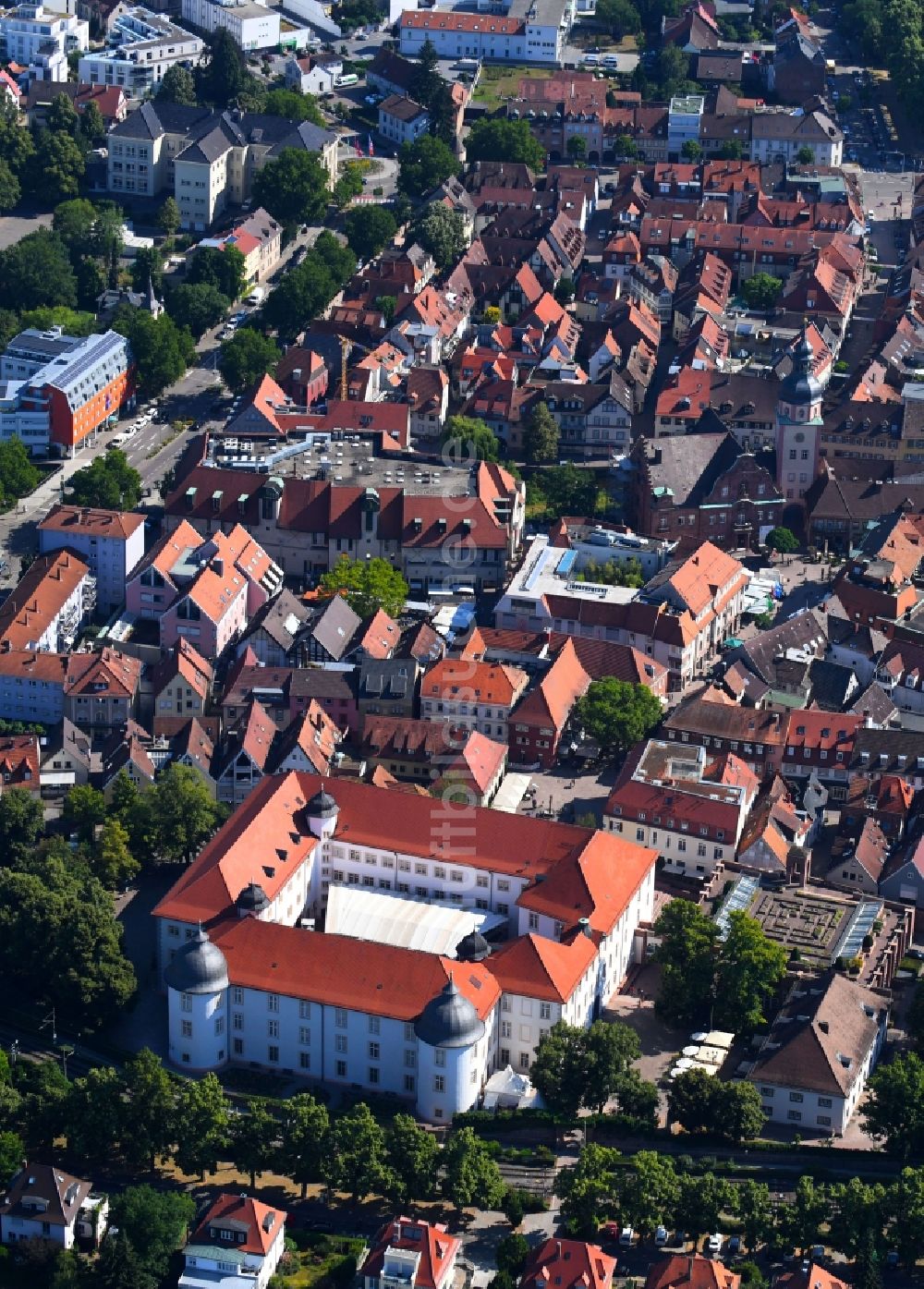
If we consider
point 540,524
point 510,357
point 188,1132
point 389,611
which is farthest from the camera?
point 510,357

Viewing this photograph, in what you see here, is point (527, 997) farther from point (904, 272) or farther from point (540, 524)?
point (904, 272)

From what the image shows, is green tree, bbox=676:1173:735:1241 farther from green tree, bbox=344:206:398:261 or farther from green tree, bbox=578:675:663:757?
green tree, bbox=344:206:398:261

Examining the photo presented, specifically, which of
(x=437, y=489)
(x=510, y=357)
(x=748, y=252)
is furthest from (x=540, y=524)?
(x=748, y=252)

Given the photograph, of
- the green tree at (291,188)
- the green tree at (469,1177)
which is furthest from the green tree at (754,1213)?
the green tree at (291,188)

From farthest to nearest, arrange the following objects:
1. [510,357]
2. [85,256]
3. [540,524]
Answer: [85,256]
[510,357]
[540,524]

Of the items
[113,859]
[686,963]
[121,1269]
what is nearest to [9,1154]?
[121,1269]

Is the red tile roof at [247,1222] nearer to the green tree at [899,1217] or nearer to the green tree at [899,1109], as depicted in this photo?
the green tree at [899,1217]
